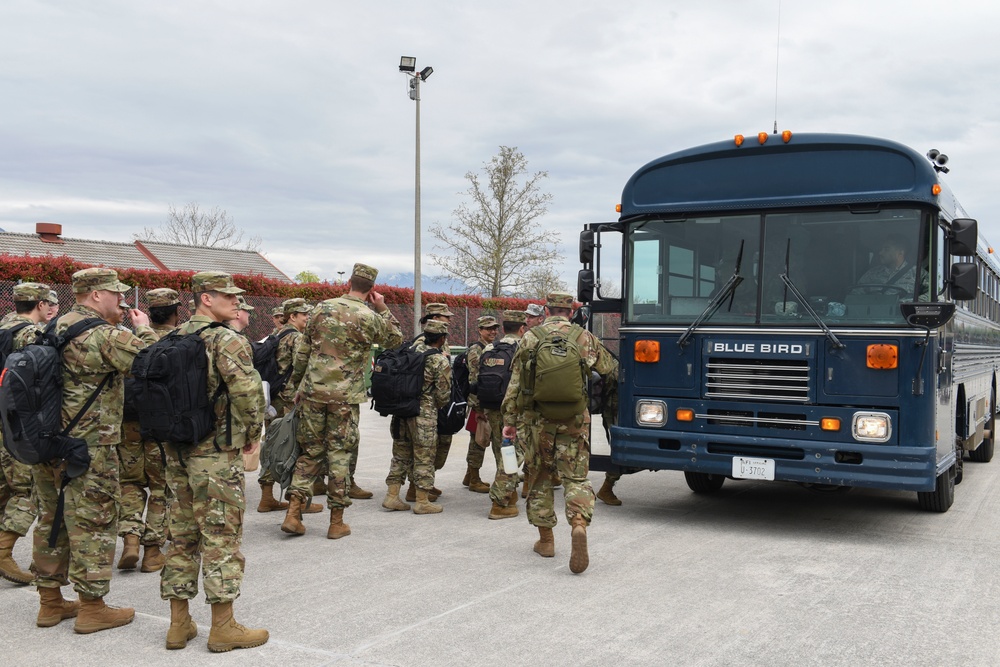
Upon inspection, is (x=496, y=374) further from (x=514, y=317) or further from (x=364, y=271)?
(x=364, y=271)

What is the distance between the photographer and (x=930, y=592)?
570 centimetres

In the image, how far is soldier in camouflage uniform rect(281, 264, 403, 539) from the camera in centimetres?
727

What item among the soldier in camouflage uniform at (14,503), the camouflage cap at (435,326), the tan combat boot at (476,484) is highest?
the camouflage cap at (435,326)

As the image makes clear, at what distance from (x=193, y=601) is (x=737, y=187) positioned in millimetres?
5268

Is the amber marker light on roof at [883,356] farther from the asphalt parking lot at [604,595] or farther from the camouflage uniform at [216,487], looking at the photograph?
the camouflage uniform at [216,487]

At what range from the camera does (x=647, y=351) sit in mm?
7918

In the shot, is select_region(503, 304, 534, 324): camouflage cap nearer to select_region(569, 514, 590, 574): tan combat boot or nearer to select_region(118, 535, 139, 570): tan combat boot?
select_region(569, 514, 590, 574): tan combat boot

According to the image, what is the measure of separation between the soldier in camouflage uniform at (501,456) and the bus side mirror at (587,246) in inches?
33.2

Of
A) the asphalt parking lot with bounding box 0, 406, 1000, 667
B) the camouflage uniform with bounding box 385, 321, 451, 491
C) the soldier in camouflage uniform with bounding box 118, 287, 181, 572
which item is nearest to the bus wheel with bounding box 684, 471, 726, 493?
the asphalt parking lot with bounding box 0, 406, 1000, 667

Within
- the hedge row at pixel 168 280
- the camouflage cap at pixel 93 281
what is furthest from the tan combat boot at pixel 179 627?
the hedge row at pixel 168 280

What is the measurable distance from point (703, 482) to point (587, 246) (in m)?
2.88

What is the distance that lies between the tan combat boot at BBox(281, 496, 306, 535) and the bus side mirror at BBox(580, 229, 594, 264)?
10.6 feet

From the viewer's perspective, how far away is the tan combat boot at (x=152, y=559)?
246 inches

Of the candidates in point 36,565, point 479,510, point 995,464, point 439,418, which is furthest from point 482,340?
point 995,464
